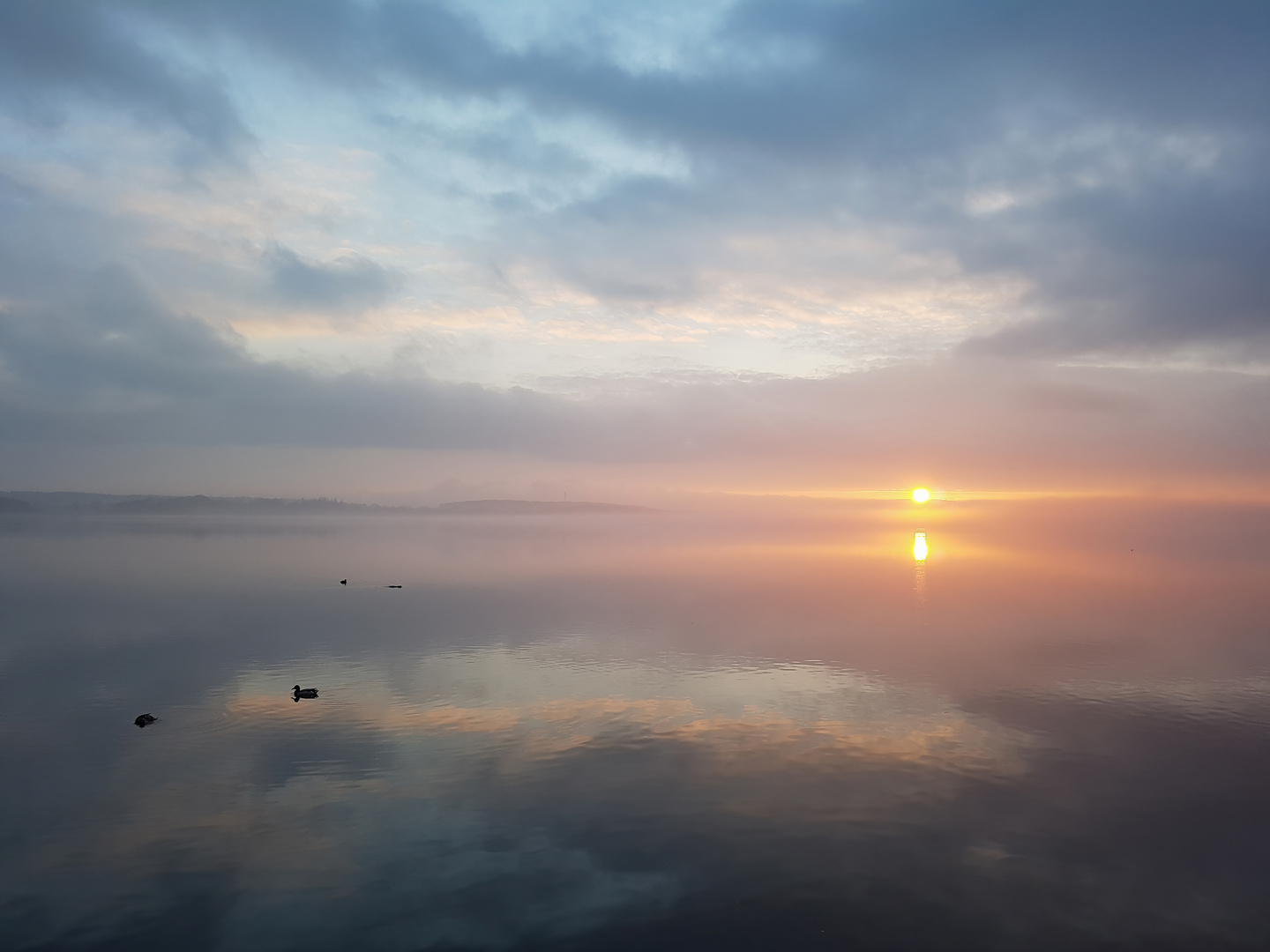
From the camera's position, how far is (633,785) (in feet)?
98.2

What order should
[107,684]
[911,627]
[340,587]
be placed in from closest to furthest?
1. [107,684]
2. [911,627]
3. [340,587]

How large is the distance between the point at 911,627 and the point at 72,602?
85270 millimetres

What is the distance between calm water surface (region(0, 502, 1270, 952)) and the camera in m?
21.1

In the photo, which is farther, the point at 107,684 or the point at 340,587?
the point at 340,587

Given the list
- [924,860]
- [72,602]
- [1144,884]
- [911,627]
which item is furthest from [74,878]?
[72,602]

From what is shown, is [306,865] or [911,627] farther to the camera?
[911,627]

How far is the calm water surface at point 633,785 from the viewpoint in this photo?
21125mm

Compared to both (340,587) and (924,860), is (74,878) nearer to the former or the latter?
(924,860)

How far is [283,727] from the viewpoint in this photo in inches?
1444

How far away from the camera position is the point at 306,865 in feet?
77.3

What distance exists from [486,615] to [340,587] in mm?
31147

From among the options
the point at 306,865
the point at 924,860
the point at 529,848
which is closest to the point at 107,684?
the point at 306,865

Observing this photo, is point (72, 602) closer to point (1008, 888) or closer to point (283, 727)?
point (283, 727)

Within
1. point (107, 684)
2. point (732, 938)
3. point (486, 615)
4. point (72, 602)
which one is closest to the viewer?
point (732, 938)
